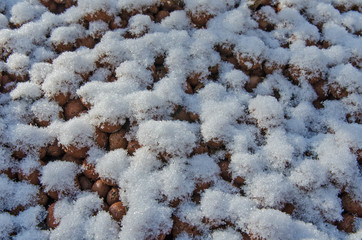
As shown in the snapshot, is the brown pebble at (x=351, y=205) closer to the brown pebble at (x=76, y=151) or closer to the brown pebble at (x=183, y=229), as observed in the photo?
the brown pebble at (x=183, y=229)

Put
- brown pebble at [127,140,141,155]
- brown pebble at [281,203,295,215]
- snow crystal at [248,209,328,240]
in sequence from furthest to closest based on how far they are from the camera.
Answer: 1. brown pebble at [127,140,141,155]
2. brown pebble at [281,203,295,215]
3. snow crystal at [248,209,328,240]

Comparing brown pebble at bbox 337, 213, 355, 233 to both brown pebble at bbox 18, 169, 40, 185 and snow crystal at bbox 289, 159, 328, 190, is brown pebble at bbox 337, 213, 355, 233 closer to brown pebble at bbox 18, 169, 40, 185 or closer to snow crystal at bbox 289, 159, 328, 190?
snow crystal at bbox 289, 159, 328, 190

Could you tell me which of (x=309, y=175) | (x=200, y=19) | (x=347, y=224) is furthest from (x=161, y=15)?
(x=347, y=224)

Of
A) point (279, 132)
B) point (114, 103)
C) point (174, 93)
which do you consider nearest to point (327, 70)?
point (279, 132)

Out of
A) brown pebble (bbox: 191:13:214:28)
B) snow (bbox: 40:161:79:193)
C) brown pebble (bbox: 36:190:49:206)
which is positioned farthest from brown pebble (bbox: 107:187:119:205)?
brown pebble (bbox: 191:13:214:28)

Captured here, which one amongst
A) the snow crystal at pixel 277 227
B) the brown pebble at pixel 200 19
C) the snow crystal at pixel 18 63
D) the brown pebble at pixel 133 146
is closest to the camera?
the snow crystal at pixel 277 227

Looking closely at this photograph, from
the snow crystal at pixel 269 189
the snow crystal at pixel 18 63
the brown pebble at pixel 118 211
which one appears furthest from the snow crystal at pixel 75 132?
the snow crystal at pixel 269 189

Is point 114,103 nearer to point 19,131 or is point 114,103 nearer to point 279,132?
point 19,131

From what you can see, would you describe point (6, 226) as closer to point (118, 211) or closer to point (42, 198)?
point (42, 198)
